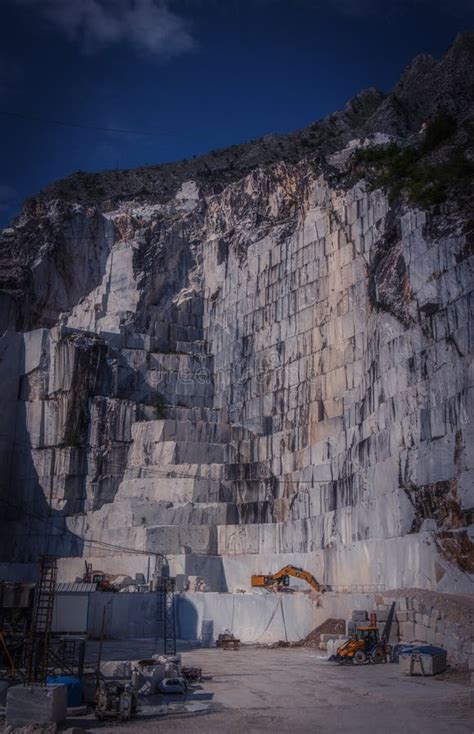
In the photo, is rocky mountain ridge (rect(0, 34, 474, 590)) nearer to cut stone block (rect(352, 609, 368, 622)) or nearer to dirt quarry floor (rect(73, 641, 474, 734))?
cut stone block (rect(352, 609, 368, 622))

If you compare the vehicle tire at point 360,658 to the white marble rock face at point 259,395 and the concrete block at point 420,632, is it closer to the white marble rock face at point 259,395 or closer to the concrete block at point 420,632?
the concrete block at point 420,632

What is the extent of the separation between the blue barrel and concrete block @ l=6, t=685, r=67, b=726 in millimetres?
2692

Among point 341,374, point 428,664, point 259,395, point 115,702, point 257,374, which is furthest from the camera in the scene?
point 257,374

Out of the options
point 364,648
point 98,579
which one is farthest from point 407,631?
point 98,579

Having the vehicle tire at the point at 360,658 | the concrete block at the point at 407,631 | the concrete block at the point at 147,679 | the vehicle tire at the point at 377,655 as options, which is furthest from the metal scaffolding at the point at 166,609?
the concrete block at the point at 147,679

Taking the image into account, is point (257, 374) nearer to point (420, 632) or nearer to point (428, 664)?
point (420, 632)

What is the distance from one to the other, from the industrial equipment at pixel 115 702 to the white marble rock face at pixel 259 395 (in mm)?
16389

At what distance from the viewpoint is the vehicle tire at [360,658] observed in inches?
1062

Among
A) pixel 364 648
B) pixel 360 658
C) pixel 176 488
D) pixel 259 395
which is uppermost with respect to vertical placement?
pixel 259 395

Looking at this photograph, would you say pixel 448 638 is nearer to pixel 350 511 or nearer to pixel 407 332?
pixel 350 511

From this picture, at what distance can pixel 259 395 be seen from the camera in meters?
54.6

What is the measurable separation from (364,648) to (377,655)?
50 cm

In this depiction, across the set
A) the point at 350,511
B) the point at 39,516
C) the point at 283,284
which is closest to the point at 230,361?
the point at 283,284

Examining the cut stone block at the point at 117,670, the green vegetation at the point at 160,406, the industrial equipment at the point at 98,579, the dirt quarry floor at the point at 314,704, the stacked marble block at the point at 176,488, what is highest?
the green vegetation at the point at 160,406
